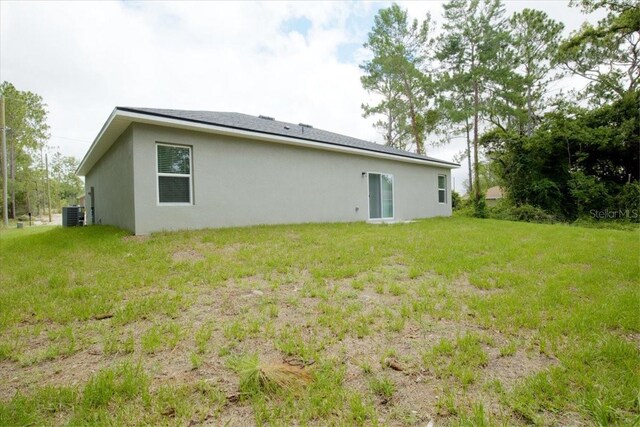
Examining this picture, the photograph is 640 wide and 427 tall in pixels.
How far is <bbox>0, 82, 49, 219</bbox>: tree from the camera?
24291 millimetres

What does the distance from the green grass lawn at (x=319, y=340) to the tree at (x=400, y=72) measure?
1757 cm

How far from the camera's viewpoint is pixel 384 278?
13.9ft

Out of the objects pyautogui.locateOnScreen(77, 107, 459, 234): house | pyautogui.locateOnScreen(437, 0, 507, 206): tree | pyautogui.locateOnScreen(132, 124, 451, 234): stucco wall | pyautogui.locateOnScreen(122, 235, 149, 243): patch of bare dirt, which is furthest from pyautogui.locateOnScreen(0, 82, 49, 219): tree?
pyautogui.locateOnScreen(437, 0, 507, 206): tree

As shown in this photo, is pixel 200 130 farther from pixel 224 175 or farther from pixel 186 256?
pixel 186 256

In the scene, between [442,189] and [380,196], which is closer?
[380,196]

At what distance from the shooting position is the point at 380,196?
12.1m

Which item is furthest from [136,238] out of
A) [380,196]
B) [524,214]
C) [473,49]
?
[473,49]

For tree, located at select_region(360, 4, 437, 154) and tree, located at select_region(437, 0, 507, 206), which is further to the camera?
tree, located at select_region(360, 4, 437, 154)

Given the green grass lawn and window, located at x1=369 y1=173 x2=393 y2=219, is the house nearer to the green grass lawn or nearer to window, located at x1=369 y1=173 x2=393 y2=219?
window, located at x1=369 y1=173 x2=393 y2=219

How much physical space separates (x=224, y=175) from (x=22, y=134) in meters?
29.4

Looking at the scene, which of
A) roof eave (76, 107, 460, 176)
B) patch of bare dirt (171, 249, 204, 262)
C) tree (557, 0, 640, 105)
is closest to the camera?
patch of bare dirt (171, 249, 204, 262)

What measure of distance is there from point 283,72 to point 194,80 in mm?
4132

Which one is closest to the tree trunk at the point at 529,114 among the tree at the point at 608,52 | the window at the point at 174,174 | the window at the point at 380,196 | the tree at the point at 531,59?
the tree at the point at 531,59

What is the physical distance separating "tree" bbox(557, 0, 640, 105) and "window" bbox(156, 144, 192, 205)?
21.0 metres
